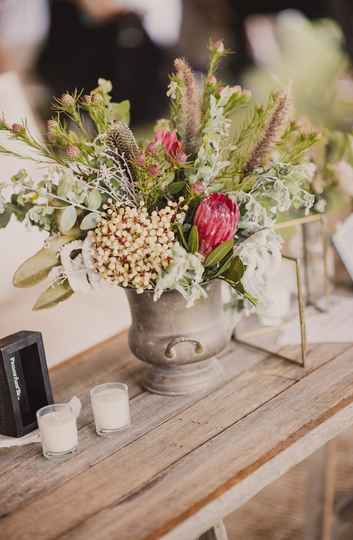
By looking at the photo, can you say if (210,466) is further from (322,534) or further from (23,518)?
(322,534)

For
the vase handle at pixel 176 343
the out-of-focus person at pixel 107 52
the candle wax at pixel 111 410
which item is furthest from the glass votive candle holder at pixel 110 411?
the out-of-focus person at pixel 107 52

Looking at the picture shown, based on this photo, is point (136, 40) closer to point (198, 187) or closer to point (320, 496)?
point (320, 496)

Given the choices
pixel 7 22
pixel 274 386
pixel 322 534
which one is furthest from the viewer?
pixel 7 22

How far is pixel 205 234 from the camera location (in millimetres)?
1108

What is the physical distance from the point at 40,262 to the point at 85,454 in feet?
1.09

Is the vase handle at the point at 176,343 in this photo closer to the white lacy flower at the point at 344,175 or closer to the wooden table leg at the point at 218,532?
the wooden table leg at the point at 218,532

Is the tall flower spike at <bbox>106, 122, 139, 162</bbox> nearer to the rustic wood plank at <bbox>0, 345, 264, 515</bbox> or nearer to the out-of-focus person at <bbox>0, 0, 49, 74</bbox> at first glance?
the rustic wood plank at <bbox>0, 345, 264, 515</bbox>

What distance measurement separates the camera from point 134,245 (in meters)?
1.07

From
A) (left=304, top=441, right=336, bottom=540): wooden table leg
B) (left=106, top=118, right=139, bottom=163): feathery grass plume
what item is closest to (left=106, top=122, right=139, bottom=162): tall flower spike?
(left=106, top=118, right=139, bottom=163): feathery grass plume

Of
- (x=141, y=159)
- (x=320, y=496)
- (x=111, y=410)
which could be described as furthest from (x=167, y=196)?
(x=320, y=496)

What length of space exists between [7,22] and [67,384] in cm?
297

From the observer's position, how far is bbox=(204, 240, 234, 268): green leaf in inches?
43.3

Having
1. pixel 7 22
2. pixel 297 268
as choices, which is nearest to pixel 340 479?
pixel 297 268

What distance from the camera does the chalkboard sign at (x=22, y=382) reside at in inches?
44.8
